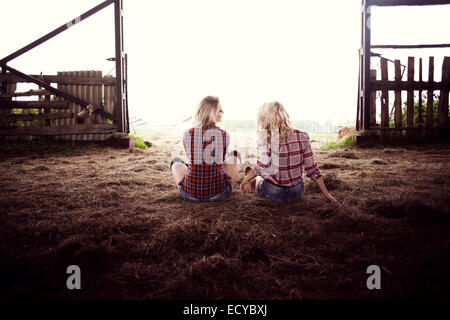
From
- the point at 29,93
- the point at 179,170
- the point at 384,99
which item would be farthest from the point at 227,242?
the point at 29,93

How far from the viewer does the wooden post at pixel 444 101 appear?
21.8 feet

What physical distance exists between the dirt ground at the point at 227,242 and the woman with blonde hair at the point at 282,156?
0.17 metres

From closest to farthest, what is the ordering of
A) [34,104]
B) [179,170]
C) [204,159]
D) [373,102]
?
1. [204,159]
2. [179,170]
3. [373,102]
4. [34,104]

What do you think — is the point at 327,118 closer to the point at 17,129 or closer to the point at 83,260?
the point at 17,129

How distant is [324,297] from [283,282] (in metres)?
0.21

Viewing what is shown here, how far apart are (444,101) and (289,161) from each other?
630 centimetres

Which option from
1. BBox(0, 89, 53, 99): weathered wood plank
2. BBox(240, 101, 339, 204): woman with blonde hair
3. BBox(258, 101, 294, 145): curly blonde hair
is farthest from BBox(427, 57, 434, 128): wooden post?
BBox(0, 89, 53, 99): weathered wood plank

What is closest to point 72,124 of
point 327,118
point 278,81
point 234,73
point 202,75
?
point 202,75

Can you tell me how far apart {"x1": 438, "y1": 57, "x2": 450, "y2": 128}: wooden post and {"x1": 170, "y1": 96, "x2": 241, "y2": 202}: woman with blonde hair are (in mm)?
6493

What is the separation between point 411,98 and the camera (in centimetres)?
668

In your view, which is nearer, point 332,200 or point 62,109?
point 332,200

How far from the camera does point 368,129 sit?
6949 mm

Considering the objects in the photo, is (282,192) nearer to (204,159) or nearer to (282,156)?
(282,156)

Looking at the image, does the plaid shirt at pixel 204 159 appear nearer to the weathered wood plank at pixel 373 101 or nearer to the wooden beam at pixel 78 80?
the weathered wood plank at pixel 373 101
